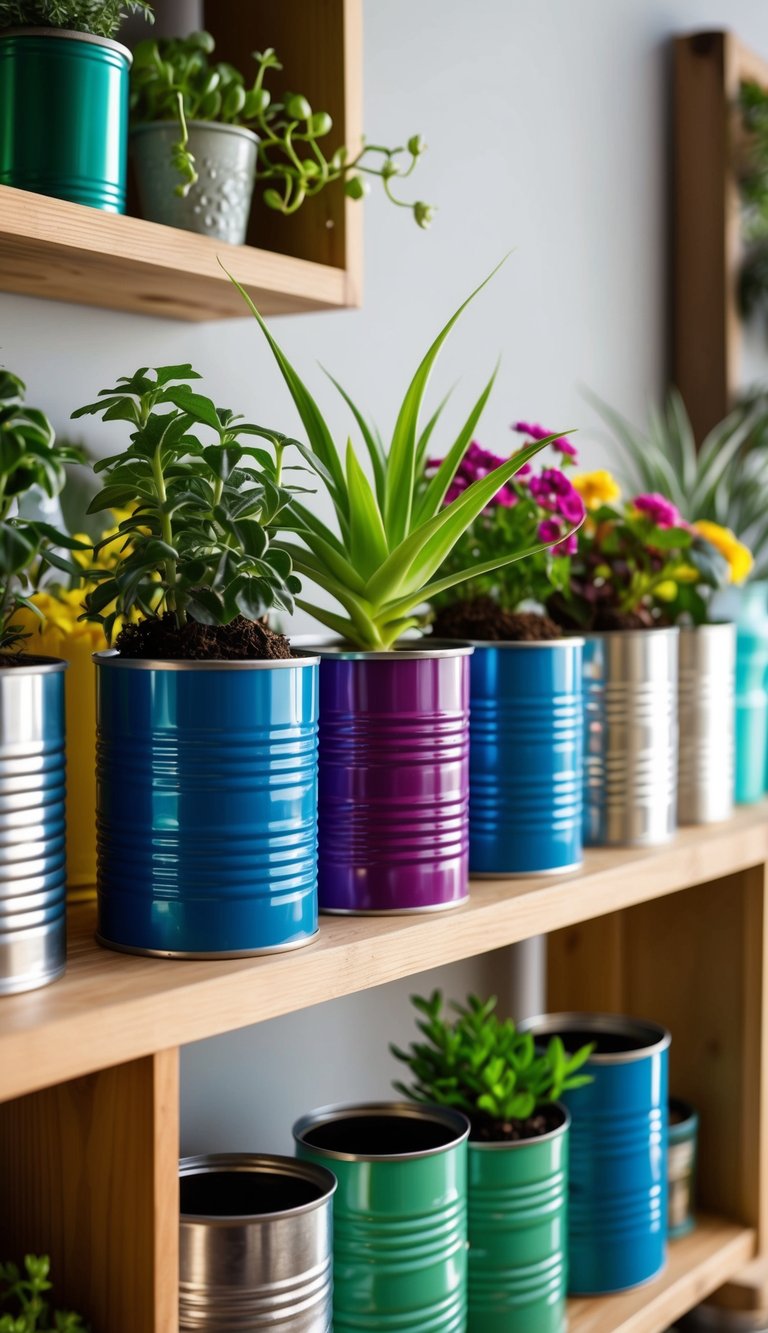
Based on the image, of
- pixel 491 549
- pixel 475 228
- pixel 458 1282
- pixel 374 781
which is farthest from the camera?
pixel 475 228

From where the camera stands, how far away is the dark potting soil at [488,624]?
3.92 ft

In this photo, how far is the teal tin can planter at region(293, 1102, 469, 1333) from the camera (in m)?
1.05

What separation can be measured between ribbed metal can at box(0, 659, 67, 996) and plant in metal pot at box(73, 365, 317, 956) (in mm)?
61

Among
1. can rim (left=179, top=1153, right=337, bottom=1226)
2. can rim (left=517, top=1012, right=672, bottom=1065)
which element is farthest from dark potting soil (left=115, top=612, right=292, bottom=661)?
can rim (left=517, top=1012, right=672, bottom=1065)

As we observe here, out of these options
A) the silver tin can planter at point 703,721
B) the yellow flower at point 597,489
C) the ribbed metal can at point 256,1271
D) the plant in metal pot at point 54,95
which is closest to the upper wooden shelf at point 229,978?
the ribbed metal can at point 256,1271

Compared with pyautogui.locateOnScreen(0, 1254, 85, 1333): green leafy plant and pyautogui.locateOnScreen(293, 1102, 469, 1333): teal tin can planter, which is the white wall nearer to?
pyautogui.locateOnScreen(293, 1102, 469, 1333): teal tin can planter

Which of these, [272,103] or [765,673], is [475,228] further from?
[765,673]

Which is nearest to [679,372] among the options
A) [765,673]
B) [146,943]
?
[765,673]

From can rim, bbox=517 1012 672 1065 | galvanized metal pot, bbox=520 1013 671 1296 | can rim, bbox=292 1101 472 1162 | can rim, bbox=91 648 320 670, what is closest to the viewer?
can rim, bbox=91 648 320 670

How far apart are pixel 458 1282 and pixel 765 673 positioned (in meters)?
0.88

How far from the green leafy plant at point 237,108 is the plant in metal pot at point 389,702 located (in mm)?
188

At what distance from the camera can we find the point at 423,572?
1.04 metres

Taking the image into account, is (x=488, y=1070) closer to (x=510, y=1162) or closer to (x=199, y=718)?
(x=510, y=1162)

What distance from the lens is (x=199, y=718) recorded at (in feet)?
2.78
